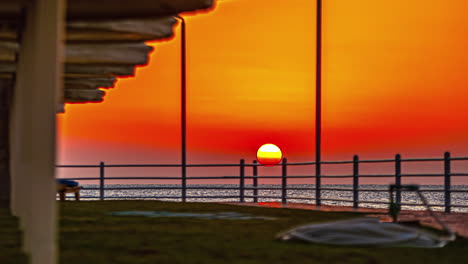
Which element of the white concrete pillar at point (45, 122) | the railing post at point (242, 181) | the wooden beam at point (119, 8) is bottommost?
the railing post at point (242, 181)

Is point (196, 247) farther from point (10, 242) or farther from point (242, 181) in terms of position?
point (242, 181)

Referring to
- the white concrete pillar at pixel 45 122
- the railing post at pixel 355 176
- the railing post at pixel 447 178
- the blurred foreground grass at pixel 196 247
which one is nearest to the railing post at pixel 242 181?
the railing post at pixel 355 176

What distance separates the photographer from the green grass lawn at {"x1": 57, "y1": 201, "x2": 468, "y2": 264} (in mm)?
7754

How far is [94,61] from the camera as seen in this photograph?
10.6 meters

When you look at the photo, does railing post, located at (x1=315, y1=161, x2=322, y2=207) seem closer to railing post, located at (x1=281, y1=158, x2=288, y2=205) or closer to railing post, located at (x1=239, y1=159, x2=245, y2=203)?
railing post, located at (x1=281, y1=158, x2=288, y2=205)

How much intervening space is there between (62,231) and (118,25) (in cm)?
363

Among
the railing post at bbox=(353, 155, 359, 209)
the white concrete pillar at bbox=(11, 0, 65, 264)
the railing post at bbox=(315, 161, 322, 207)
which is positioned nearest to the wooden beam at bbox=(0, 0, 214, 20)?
the white concrete pillar at bbox=(11, 0, 65, 264)

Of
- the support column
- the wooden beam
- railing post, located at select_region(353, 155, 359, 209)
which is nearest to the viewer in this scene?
the wooden beam

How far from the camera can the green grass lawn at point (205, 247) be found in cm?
775

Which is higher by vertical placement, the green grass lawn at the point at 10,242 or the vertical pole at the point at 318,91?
the vertical pole at the point at 318,91

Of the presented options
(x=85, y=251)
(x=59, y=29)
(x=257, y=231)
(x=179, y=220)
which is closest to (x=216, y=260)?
(x=85, y=251)

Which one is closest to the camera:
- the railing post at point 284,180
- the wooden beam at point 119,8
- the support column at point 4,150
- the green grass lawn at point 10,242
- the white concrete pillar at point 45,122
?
the white concrete pillar at point 45,122

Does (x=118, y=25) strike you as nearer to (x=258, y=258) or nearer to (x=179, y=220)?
(x=258, y=258)

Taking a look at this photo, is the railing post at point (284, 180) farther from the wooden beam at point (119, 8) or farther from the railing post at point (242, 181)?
the wooden beam at point (119, 8)
